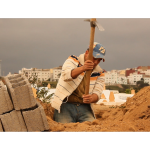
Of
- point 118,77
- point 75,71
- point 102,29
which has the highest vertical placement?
point 102,29

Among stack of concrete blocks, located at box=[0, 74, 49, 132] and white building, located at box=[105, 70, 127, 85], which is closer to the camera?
stack of concrete blocks, located at box=[0, 74, 49, 132]

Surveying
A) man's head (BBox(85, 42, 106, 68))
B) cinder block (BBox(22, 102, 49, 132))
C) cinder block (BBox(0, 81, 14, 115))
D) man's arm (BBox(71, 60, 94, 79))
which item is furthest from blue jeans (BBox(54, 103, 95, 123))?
cinder block (BBox(0, 81, 14, 115))

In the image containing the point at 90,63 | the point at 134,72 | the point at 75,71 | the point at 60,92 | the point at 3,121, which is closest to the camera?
the point at 3,121

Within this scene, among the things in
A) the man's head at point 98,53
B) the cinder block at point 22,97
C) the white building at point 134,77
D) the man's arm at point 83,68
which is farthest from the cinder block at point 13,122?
the white building at point 134,77

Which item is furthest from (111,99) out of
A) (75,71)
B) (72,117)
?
(75,71)

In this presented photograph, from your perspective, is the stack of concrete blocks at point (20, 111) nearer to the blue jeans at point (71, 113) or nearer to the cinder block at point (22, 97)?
the cinder block at point (22, 97)

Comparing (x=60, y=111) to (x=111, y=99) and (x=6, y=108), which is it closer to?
(x=6, y=108)

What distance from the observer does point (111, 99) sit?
35.1 feet

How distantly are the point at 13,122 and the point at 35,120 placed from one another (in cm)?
30

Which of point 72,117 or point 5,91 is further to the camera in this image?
point 72,117

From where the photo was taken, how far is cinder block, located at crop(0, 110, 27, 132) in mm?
2877

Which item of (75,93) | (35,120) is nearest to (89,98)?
(75,93)

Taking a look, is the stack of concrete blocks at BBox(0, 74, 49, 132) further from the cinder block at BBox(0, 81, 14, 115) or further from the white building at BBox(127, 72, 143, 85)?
the white building at BBox(127, 72, 143, 85)

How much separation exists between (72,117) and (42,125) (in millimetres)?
1305
